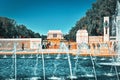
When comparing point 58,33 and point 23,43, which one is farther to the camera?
point 58,33

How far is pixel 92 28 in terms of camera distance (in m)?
59.2

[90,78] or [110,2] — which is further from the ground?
[110,2]

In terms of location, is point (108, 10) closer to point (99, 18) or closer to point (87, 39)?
point (99, 18)

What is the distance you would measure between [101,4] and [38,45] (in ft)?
52.2

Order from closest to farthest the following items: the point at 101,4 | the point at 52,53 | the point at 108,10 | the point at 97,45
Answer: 1. the point at 52,53
2. the point at 97,45
3. the point at 108,10
4. the point at 101,4

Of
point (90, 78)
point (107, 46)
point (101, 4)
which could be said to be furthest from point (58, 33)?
point (90, 78)

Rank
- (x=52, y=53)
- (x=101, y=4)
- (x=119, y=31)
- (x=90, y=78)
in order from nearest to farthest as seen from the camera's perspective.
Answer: (x=90, y=78) → (x=119, y=31) → (x=52, y=53) → (x=101, y=4)

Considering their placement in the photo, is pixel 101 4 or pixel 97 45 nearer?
pixel 97 45

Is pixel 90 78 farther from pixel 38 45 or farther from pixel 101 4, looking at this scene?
pixel 101 4

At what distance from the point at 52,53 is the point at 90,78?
1022 inches

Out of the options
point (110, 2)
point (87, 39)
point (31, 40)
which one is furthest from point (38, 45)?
point (110, 2)

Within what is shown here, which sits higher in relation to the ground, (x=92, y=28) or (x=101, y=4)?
(x=101, y=4)

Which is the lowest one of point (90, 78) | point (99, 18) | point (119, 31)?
point (90, 78)

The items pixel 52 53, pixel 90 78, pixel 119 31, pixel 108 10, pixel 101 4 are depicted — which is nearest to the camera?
pixel 90 78
